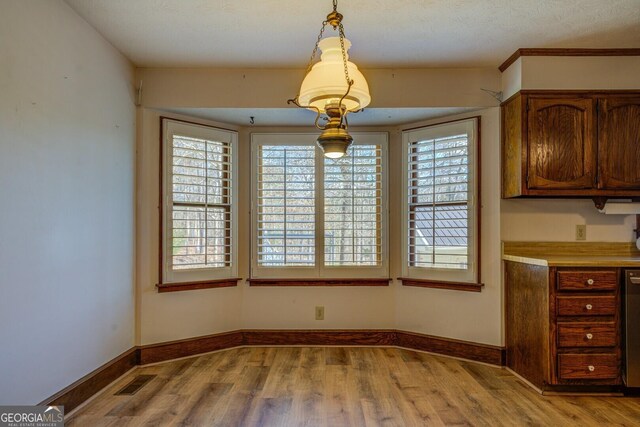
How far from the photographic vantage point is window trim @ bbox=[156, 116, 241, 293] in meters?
3.35

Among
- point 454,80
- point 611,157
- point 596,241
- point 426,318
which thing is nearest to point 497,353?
point 426,318

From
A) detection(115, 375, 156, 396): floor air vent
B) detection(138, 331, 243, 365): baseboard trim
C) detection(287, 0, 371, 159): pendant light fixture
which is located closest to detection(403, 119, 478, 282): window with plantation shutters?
detection(138, 331, 243, 365): baseboard trim

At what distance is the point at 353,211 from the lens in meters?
3.75

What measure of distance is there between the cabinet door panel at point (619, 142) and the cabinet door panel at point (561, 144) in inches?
2.8

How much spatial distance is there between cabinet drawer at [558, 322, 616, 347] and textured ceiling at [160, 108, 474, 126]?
1.87 m

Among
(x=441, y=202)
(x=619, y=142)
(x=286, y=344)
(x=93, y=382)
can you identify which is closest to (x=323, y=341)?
(x=286, y=344)

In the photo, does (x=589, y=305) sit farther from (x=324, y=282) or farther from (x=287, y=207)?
(x=287, y=207)

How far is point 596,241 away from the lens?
10.6 ft

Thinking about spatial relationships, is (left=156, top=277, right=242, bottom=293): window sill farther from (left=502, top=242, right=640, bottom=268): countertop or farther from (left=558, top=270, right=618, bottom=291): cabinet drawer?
(left=558, top=270, right=618, bottom=291): cabinet drawer

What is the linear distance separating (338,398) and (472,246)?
1.71m

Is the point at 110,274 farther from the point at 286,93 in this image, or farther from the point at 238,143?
the point at 286,93

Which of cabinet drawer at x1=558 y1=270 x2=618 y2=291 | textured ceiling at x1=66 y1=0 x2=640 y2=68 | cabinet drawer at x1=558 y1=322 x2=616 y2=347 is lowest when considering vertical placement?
cabinet drawer at x1=558 y1=322 x2=616 y2=347

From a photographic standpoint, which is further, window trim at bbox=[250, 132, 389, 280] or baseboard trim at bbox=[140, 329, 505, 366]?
window trim at bbox=[250, 132, 389, 280]

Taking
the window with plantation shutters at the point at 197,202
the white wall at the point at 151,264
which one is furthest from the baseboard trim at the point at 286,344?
the window with plantation shutters at the point at 197,202
